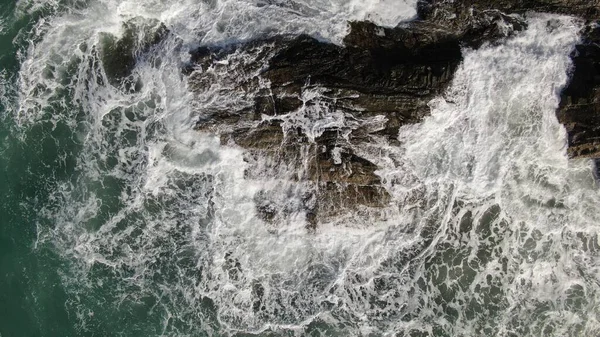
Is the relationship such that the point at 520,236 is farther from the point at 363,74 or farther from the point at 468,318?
the point at 363,74

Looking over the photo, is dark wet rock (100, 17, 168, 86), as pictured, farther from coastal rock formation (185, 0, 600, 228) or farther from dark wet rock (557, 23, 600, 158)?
dark wet rock (557, 23, 600, 158)

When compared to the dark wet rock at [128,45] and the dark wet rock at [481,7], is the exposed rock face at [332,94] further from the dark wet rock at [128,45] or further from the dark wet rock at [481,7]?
the dark wet rock at [128,45]

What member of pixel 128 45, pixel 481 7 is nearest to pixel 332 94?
pixel 481 7

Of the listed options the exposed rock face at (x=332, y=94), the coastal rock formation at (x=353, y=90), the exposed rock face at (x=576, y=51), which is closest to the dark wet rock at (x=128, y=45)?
the exposed rock face at (x=332, y=94)

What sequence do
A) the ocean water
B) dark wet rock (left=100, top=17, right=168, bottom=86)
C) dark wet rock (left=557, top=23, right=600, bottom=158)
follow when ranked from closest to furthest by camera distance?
dark wet rock (left=557, top=23, right=600, bottom=158) → the ocean water → dark wet rock (left=100, top=17, right=168, bottom=86)

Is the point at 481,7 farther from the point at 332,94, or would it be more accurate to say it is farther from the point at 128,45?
the point at 128,45

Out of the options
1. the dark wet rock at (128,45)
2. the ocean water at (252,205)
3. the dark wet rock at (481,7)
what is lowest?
the ocean water at (252,205)

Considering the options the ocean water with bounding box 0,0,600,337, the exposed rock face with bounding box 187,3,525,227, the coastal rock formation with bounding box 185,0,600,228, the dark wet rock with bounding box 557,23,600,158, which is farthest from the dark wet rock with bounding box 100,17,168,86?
the dark wet rock with bounding box 557,23,600,158

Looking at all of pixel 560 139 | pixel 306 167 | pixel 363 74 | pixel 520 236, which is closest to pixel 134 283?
pixel 306 167
